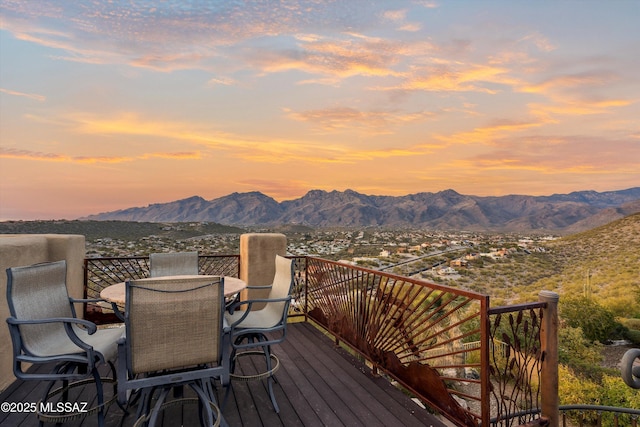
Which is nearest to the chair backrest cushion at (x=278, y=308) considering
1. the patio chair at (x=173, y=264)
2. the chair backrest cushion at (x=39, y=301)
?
the patio chair at (x=173, y=264)

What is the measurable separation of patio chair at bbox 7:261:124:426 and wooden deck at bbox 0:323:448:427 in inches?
20.1

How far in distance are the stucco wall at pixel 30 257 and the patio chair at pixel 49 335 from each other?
96 centimetres

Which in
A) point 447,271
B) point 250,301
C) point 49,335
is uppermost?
point 250,301

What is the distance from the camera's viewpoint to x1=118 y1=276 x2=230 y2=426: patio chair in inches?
74.6

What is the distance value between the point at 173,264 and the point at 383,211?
122 m

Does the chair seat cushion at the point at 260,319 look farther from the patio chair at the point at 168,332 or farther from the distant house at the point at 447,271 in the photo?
the distant house at the point at 447,271

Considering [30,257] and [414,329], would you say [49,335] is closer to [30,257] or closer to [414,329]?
[30,257]

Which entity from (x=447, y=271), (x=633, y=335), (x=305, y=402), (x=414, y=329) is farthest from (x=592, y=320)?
(x=305, y=402)

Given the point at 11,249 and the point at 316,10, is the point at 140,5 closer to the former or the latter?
the point at 316,10

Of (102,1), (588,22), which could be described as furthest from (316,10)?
(588,22)

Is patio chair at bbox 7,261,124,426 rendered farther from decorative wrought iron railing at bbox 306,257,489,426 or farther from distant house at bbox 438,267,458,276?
distant house at bbox 438,267,458,276

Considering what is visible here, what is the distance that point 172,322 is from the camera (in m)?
1.95

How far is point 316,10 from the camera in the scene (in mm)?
8977

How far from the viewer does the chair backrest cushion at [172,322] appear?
189cm
